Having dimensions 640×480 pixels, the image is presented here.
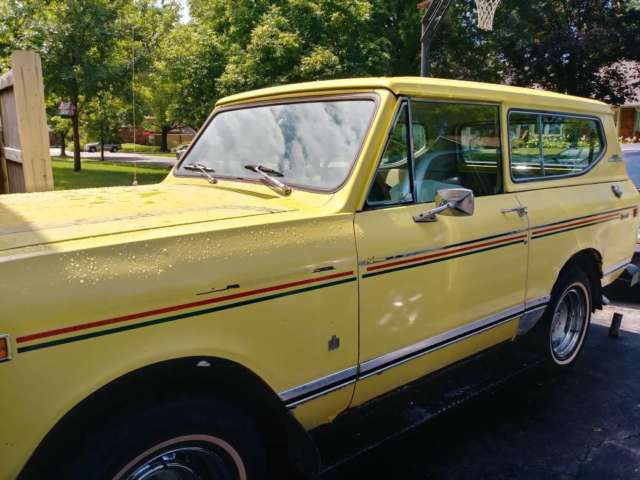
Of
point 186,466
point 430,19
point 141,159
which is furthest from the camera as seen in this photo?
point 141,159

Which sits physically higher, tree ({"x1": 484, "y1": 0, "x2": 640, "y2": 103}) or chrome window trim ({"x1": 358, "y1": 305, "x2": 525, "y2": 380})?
tree ({"x1": 484, "y1": 0, "x2": 640, "y2": 103})

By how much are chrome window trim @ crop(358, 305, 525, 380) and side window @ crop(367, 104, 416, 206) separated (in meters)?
0.74

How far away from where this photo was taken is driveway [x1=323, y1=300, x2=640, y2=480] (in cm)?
303

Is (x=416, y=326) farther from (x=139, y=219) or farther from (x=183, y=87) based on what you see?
(x=183, y=87)

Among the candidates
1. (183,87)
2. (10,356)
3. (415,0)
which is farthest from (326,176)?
(415,0)

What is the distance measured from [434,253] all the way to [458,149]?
0.90 meters

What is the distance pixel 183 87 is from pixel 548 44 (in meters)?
11.5

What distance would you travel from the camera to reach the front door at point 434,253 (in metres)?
2.61

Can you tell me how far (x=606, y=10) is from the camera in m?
17.7

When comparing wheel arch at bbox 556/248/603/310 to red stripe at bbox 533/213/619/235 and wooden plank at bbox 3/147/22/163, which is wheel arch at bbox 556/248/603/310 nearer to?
red stripe at bbox 533/213/619/235

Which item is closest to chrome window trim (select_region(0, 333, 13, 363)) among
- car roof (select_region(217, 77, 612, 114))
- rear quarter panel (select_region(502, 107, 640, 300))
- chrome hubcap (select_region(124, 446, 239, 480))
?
chrome hubcap (select_region(124, 446, 239, 480))

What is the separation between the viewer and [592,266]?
14.0ft

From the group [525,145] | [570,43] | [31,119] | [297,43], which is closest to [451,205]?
[525,145]

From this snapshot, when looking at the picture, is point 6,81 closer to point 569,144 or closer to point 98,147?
point 569,144
